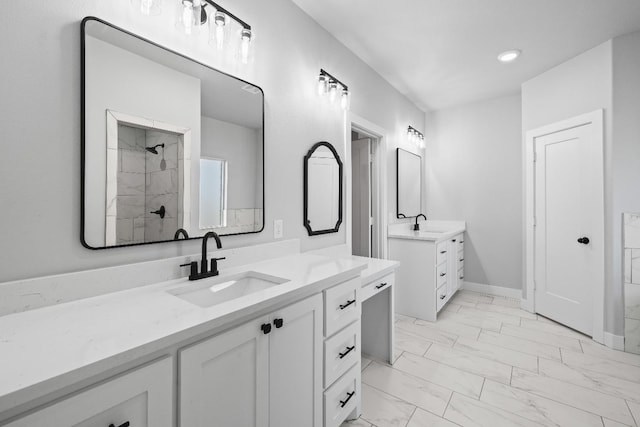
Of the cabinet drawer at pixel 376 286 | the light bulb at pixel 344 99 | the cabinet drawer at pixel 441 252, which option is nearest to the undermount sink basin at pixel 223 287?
the cabinet drawer at pixel 376 286

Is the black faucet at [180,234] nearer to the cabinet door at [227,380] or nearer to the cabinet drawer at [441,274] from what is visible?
the cabinet door at [227,380]

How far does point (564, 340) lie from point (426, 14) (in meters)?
3.08

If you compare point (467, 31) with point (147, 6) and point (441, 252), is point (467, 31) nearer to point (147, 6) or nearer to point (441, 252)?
point (441, 252)

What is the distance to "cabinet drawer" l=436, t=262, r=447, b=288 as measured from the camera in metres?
3.07

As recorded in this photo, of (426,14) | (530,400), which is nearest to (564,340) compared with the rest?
(530,400)

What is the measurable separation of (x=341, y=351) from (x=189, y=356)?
905 millimetres

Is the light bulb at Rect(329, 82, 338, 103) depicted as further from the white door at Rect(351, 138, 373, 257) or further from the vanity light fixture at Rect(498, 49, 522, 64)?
the vanity light fixture at Rect(498, 49, 522, 64)

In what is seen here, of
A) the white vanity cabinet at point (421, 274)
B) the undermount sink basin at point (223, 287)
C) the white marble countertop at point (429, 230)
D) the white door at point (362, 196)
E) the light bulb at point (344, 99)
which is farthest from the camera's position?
the white door at point (362, 196)

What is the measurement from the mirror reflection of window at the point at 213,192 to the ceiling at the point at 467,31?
1402mm

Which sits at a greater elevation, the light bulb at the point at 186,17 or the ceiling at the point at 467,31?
the ceiling at the point at 467,31

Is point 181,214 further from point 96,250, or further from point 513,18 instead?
point 513,18

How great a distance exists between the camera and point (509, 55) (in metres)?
2.80

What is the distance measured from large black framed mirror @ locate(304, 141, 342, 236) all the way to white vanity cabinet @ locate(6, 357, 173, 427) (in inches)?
56.2

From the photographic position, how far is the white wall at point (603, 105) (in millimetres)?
2502
